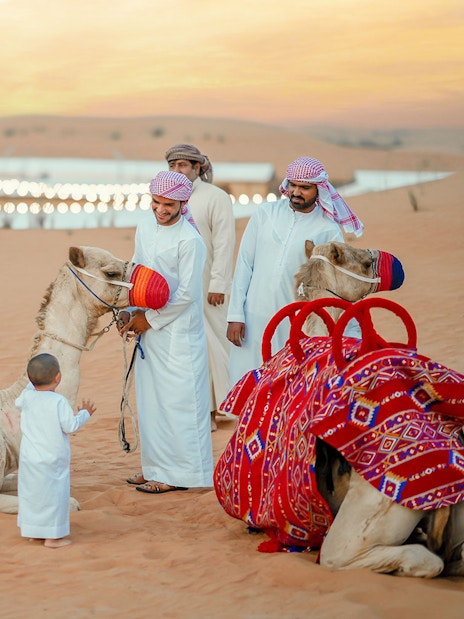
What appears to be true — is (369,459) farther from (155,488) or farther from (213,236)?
(213,236)

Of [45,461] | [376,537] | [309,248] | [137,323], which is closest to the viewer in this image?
[376,537]

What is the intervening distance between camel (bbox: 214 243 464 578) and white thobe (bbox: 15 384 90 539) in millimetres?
1127

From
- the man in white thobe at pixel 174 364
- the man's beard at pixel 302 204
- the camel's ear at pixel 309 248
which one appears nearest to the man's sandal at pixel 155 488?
Result: the man in white thobe at pixel 174 364

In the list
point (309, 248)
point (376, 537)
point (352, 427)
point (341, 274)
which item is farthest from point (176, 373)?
point (376, 537)

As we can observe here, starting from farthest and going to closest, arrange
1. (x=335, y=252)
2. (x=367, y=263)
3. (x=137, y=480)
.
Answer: (x=137, y=480), (x=367, y=263), (x=335, y=252)

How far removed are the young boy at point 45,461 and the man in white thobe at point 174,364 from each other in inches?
60.3

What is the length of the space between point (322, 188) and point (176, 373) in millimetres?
1626

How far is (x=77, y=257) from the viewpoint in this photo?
6.83 meters

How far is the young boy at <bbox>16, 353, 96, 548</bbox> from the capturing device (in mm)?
5781

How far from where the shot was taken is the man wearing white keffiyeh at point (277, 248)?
293 inches

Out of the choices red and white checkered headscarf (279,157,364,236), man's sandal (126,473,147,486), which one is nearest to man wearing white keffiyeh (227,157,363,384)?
red and white checkered headscarf (279,157,364,236)

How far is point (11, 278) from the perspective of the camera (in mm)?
21047

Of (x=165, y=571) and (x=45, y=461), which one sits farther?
(x=45, y=461)

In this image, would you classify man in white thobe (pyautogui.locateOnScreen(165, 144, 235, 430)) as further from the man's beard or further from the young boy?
the young boy
